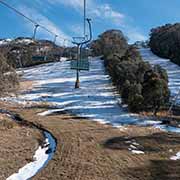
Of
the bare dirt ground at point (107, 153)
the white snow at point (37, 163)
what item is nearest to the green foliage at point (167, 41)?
the bare dirt ground at point (107, 153)

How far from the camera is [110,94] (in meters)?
49.1

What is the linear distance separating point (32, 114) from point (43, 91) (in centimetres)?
1864

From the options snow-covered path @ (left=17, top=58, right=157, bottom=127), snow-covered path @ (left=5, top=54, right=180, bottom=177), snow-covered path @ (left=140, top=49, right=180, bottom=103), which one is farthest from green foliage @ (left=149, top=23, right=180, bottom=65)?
snow-covered path @ (left=17, top=58, right=157, bottom=127)

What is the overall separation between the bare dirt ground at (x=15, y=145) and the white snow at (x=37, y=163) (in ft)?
0.71

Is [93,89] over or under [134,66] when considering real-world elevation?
under

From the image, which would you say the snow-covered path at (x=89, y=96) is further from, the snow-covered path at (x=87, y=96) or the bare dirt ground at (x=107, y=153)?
the bare dirt ground at (x=107, y=153)

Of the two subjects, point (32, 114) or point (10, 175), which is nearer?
point (10, 175)

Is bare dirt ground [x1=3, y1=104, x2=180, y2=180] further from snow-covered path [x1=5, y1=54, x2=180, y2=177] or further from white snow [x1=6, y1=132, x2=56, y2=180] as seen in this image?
snow-covered path [x1=5, y1=54, x2=180, y2=177]

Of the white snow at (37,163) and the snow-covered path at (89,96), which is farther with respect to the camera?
the snow-covered path at (89,96)

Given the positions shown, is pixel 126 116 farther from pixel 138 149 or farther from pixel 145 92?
pixel 138 149

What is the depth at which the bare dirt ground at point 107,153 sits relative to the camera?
15945 millimetres

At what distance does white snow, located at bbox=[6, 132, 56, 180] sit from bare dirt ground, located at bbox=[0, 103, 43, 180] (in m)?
0.22

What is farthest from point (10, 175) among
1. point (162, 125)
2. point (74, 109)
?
point (74, 109)

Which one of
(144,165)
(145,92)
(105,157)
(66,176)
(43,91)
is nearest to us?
(66,176)
